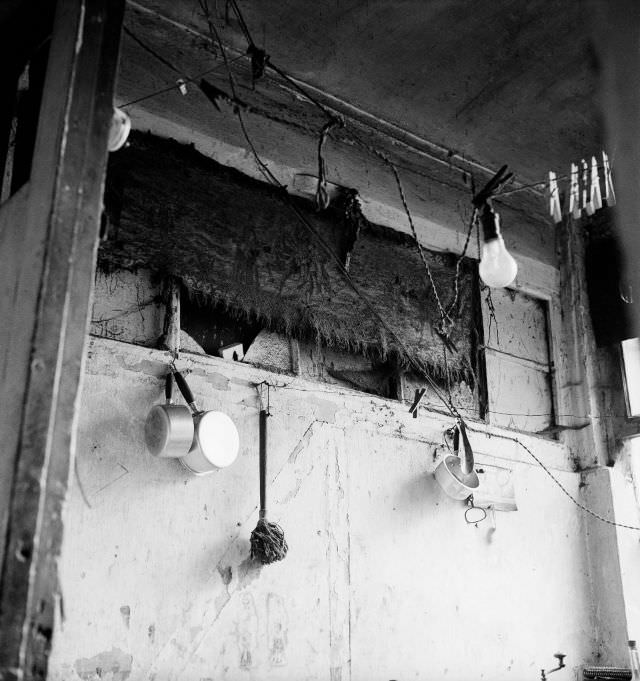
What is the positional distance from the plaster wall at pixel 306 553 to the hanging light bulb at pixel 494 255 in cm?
113

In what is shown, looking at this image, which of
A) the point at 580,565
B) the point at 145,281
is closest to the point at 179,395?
the point at 145,281

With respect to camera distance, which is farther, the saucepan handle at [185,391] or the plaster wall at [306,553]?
the saucepan handle at [185,391]

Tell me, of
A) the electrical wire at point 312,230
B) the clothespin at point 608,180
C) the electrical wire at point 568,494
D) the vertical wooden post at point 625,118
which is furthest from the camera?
the electrical wire at point 568,494

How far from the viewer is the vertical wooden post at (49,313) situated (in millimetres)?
1589

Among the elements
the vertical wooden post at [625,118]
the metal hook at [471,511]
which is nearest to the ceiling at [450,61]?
the metal hook at [471,511]

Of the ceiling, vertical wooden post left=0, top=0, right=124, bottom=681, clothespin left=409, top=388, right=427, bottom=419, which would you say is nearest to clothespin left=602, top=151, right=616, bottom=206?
the ceiling

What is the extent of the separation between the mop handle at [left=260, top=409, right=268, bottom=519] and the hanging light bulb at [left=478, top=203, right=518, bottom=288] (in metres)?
1.33

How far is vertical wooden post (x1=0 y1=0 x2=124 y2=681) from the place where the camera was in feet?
5.21

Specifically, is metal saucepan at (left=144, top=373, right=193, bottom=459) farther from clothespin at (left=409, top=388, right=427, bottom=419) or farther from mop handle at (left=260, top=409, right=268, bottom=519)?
clothespin at (left=409, top=388, right=427, bottom=419)

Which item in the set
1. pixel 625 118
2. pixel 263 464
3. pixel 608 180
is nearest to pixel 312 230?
pixel 263 464

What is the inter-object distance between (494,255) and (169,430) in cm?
172

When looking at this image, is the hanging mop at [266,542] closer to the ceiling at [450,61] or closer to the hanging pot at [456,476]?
the hanging pot at [456,476]

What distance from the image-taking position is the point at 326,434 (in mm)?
4125

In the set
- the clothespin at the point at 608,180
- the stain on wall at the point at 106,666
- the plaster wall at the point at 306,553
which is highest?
the clothespin at the point at 608,180
